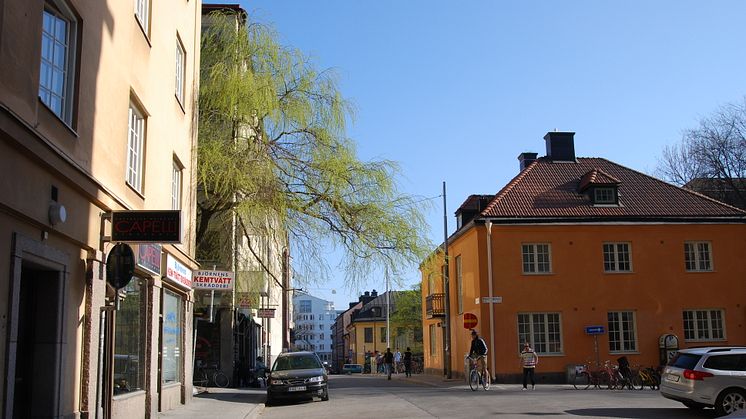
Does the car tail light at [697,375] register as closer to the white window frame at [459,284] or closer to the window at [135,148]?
the window at [135,148]

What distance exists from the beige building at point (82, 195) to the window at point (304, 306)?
16409cm

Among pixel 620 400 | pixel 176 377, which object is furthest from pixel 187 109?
pixel 620 400

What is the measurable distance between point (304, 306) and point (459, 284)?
14885cm

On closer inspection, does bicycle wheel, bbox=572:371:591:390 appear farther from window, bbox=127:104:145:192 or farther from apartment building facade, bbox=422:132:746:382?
window, bbox=127:104:145:192

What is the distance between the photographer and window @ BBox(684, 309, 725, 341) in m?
30.3

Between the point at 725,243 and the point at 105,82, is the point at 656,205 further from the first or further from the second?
the point at 105,82

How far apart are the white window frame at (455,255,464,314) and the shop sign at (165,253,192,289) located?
1775 cm

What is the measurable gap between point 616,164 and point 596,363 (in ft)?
34.1

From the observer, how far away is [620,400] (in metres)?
18.0

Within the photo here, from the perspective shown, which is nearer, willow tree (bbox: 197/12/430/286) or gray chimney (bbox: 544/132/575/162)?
willow tree (bbox: 197/12/430/286)

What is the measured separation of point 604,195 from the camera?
31641 mm

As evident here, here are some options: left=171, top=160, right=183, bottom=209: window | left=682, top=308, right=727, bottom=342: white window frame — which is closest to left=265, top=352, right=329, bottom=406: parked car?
left=171, top=160, right=183, bottom=209: window

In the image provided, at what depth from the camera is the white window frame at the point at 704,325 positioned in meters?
30.3

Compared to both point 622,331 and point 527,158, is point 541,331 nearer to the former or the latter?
point 622,331
